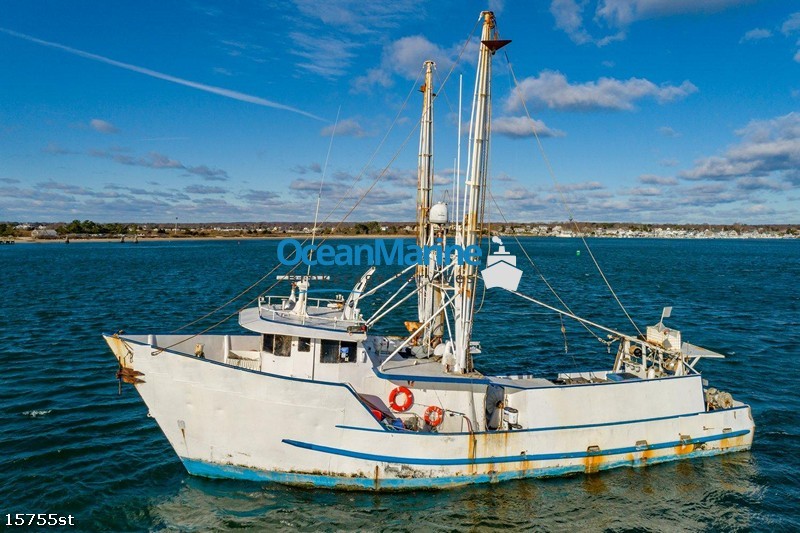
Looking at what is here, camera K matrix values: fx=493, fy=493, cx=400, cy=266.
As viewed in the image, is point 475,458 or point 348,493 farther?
point 475,458

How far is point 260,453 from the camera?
40.0ft

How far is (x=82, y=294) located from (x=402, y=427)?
40772 mm

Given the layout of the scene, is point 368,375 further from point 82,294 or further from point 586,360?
point 82,294

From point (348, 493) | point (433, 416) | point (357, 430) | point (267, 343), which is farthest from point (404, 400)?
point (267, 343)

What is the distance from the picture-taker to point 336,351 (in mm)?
13234

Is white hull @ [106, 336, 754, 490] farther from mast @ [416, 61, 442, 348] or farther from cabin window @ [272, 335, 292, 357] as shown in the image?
mast @ [416, 61, 442, 348]

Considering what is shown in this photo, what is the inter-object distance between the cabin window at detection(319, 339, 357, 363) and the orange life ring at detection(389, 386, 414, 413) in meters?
1.52

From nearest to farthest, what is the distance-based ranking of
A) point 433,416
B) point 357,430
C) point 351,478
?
point 357,430 < point 351,478 < point 433,416

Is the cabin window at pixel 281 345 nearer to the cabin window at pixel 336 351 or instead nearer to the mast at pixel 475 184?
the cabin window at pixel 336 351

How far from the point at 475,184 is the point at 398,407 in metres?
6.28

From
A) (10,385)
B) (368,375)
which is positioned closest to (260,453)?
(368,375)

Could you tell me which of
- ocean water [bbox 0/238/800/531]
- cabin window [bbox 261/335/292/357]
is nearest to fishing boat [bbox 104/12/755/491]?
cabin window [bbox 261/335/292/357]

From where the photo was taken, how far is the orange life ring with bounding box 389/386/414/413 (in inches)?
516

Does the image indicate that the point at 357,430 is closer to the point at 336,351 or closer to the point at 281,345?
the point at 336,351
